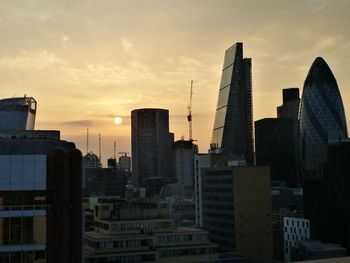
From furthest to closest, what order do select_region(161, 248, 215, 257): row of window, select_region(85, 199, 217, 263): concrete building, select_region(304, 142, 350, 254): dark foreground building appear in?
select_region(304, 142, 350, 254): dark foreground building
select_region(161, 248, 215, 257): row of window
select_region(85, 199, 217, 263): concrete building

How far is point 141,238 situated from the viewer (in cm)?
10906

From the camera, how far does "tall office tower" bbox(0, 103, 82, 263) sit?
3659cm

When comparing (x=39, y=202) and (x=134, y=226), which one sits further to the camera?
(x=134, y=226)

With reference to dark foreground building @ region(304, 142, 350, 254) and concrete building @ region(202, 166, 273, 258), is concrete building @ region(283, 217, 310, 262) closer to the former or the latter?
concrete building @ region(202, 166, 273, 258)

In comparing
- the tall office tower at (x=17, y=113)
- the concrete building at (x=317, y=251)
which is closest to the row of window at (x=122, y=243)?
the tall office tower at (x=17, y=113)

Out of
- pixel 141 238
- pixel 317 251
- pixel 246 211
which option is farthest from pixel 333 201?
pixel 141 238

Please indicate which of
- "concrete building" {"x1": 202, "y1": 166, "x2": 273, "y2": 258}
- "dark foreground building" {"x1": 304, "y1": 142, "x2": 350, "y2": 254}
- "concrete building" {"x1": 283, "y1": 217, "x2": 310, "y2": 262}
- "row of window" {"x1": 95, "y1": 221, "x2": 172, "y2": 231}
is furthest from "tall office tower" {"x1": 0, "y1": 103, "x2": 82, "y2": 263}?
"dark foreground building" {"x1": 304, "y1": 142, "x2": 350, "y2": 254}

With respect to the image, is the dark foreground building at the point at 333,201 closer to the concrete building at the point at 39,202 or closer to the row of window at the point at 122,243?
the row of window at the point at 122,243

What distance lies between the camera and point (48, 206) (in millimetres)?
38469

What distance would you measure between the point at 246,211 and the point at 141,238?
6927cm

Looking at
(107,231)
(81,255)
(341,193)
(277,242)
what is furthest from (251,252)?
(81,255)

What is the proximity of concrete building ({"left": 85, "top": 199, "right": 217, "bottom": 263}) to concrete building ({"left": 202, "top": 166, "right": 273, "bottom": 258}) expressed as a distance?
48.3 meters

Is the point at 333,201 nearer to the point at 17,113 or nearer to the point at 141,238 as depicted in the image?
the point at 141,238

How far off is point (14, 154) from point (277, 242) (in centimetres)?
15359
